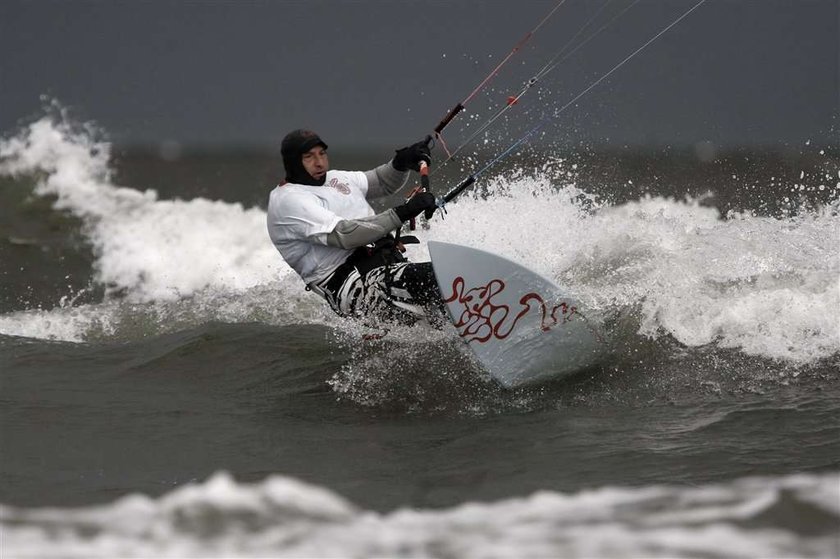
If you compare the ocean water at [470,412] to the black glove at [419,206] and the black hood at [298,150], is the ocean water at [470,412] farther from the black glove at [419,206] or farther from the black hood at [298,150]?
the black hood at [298,150]

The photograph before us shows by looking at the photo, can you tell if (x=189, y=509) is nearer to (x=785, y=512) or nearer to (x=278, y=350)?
(x=785, y=512)

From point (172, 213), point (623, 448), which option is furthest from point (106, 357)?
point (172, 213)

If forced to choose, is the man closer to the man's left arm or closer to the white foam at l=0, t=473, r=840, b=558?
the man's left arm

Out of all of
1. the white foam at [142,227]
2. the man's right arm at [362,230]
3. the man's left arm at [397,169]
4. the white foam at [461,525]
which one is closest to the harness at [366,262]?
the man's right arm at [362,230]

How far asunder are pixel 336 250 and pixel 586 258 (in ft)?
8.78

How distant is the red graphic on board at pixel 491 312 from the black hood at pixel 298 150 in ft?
3.44

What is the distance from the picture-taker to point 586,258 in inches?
312

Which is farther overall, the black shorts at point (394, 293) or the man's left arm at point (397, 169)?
the man's left arm at point (397, 169)

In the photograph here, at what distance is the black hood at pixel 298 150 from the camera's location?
5.77m

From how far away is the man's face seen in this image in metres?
5.79

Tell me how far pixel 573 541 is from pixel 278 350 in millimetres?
4073

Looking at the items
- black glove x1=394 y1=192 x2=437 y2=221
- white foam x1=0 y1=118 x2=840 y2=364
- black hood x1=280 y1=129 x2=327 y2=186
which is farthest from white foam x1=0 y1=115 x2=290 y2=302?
black glove x1=394 y1=192 x2=437 y2=221

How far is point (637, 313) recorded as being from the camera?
21.1ft

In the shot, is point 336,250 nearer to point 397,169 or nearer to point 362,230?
point 362,230
